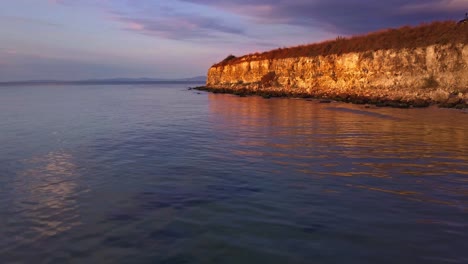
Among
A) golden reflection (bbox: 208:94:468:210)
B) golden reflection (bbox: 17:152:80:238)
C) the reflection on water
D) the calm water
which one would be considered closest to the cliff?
golden reflection (bbox: 208:94:468:210)

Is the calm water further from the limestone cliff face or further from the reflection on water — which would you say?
the limestone cliff face

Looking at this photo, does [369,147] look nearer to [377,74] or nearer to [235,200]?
[235,200]

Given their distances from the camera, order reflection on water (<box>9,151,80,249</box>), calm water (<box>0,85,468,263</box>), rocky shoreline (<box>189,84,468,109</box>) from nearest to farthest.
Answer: calm water (<box>0,85,468,263</box>) < reflection on water (<box>9,151,80,249</box>) < rocky shoreline (<box>189,84,468,109</box>)

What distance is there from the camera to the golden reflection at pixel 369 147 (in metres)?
10.2

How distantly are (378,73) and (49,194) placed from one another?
4066 centimetres

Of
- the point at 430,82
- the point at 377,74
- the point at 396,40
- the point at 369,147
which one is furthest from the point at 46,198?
the point at 396,40

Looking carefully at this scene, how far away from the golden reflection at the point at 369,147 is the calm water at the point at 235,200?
0.08 metres

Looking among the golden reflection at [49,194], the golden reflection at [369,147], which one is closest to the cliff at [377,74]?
the golden reflection at [369,147]

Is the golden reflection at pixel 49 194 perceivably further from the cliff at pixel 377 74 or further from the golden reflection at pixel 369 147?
the cliff at pixel 377 74

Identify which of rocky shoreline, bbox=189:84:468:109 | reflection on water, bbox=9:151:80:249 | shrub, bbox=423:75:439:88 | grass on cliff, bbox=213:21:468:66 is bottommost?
reflection on water, bbox=9:151:80:249

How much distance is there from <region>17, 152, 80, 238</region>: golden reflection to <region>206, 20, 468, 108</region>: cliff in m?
30.4

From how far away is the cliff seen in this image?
34594 millimetres

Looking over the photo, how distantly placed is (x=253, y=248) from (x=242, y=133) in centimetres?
1317

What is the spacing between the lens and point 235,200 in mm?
8141
